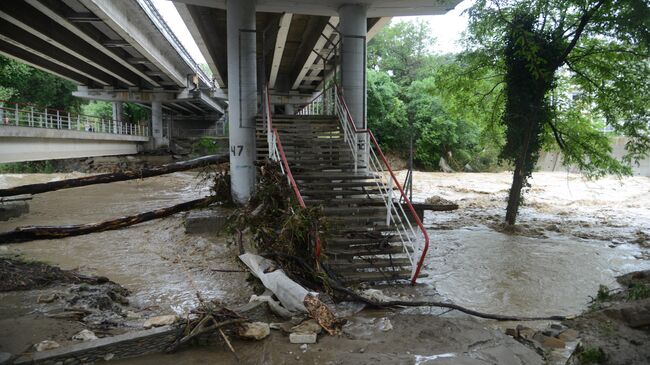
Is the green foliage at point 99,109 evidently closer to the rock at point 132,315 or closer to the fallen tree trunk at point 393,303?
the rock at point 132,315

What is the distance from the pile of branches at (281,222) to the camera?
6945mm

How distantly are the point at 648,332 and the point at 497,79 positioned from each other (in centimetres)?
1454

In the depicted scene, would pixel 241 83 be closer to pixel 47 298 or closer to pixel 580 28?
pixel 47 298

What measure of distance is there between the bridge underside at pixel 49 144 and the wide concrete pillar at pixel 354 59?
44.0 ft

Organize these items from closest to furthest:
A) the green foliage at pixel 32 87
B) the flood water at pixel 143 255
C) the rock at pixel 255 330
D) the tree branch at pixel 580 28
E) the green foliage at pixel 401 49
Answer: the rock at pixel 255 330
the flood water at pixel 143 255
the tree branch at pixel 580 28
the green foliage at pixel 32 87
the green foliage at pixel 401 49

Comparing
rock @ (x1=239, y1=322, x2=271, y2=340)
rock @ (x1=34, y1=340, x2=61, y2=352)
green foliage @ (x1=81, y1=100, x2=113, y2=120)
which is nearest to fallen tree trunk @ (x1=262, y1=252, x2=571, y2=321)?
rock @ (x1=239, y1=322, x2=271, y2=340)

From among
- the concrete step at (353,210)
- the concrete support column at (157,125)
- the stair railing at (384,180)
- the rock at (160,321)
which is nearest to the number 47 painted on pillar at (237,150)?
the stair railing at (384,180)

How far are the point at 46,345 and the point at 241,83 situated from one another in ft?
32.4

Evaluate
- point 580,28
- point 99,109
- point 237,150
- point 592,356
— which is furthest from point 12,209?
point 99,109

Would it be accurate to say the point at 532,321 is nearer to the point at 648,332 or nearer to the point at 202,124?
the point at 648,332

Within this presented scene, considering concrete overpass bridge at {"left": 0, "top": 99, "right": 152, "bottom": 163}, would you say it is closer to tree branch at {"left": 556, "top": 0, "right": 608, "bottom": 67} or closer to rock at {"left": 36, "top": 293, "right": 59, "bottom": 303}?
rock at {"left": 36, "top": 293, "right": 59, "bottom": 303}

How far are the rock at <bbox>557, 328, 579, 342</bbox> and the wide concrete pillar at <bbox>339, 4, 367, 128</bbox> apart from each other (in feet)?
30.1

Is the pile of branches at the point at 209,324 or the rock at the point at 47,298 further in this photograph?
the rock at the point at 47,298

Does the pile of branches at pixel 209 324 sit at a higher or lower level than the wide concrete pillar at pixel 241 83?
lower
